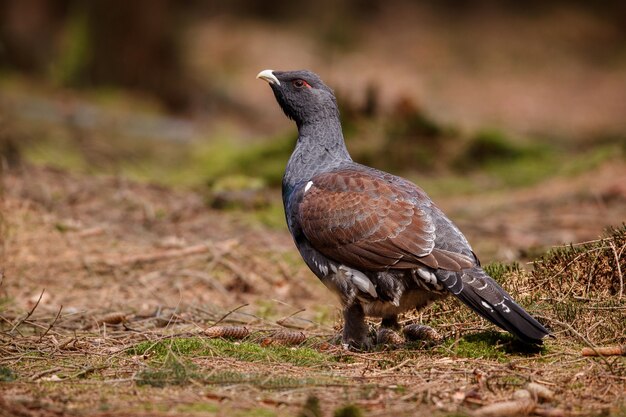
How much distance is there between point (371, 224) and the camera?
19.7 feet

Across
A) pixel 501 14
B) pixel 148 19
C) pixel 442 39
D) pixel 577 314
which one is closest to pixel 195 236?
→ pixel 577 314

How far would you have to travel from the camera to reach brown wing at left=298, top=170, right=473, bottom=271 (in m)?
5.82

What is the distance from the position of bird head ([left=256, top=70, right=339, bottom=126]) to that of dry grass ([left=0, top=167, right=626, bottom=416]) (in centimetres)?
175

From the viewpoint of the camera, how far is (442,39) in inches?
1197

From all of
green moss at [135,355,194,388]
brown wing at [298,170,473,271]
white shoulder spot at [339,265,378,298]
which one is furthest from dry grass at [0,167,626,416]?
brown wing at [298,170,473,271]

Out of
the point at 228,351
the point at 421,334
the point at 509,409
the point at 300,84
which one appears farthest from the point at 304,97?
the point at 509,409

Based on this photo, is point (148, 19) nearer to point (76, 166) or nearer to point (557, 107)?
point (76, 166)

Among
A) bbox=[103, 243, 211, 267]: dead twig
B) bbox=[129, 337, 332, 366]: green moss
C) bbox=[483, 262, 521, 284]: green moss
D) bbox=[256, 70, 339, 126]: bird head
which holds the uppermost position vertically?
bbox=[256, 70, 339, 126]: bird head

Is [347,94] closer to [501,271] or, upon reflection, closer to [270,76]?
[270,76]

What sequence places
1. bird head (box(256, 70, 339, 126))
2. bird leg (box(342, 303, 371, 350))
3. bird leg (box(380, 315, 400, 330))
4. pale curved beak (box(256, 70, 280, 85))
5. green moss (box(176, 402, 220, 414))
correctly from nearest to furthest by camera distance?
1. green moss (box(176, 402, 220, 414))
2. bird leg (box(342, 303, 371, 350))
3. bird leg (box(380, 315, 400, 330))
4. bird head (box(256, 70, 339, 126))
5. pale curved beak (box(256, 70, 280, 85))

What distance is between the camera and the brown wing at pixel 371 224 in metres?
5.82

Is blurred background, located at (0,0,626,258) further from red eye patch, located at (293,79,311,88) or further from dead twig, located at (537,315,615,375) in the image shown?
dead twig, located at (537,315,615,375)

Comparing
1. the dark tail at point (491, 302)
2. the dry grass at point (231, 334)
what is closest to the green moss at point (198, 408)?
the dry grass at point (231, 334)

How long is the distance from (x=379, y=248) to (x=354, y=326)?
62 centimetres
